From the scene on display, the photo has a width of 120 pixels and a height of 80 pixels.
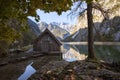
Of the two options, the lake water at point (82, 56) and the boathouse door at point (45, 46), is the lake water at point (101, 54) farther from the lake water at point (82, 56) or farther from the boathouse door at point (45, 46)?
the boathouse door at point (45, 46)

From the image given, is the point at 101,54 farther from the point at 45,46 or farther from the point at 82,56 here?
the point at 45,46

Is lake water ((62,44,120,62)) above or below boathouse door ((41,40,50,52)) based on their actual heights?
below

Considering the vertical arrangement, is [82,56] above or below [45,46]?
below

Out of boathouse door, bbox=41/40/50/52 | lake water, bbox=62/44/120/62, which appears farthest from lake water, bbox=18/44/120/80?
boathouse door, bbox=41/40/50/52

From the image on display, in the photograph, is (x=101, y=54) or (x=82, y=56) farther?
(x=101, y=54)

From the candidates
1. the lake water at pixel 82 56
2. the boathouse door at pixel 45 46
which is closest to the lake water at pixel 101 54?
the lake water at pixel 82 56

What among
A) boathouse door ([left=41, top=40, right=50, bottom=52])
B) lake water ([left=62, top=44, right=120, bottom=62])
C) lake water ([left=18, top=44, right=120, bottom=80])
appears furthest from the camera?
boathouse door ([left=41, top=40, right=50, bottom=52])

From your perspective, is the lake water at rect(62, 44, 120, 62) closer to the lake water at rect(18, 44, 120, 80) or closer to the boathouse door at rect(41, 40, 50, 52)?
the lake water at rect(18, 44, 120, 80)

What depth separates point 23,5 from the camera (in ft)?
38.0

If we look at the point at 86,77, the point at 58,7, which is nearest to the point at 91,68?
the point at 86,77

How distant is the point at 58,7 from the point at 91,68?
26.4 feet

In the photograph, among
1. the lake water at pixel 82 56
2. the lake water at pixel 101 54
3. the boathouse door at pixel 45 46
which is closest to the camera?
the lake water at pixel 82 56

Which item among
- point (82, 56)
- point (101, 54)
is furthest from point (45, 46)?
point (101, 54)

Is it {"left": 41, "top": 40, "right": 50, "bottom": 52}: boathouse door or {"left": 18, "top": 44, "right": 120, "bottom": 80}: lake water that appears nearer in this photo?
{"left": 18, "top": 44, "right": 120, "bottom": 80}: lake water
